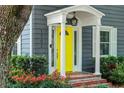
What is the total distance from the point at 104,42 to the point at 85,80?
3.10m

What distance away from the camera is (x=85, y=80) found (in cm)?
1051

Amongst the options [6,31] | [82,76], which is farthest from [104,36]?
[6,31]

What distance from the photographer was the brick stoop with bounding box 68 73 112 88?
33.3ft

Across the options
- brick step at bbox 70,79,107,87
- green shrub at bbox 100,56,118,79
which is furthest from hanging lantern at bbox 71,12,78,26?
brick step at bbox 70,79,107,87

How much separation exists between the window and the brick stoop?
2.18 metres

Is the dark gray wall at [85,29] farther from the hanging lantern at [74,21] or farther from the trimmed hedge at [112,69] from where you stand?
the trimmed hedge at [112,69]

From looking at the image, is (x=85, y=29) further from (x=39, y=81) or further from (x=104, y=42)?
(x=39, y=81)

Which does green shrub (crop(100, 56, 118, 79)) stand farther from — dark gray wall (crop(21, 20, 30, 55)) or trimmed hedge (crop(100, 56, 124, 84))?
dark gray wall (crop(21, 20, 30, 55))

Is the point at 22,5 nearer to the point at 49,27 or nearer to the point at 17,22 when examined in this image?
the point at 17,22

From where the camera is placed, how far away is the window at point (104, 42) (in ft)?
42.5

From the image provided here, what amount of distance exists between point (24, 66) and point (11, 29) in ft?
19.6

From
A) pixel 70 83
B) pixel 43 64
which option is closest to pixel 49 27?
pixel 43 64

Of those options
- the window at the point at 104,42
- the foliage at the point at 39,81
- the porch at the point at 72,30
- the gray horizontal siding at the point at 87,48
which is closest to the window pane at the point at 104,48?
the window at the point at 104,42

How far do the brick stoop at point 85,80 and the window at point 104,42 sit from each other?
218cm
